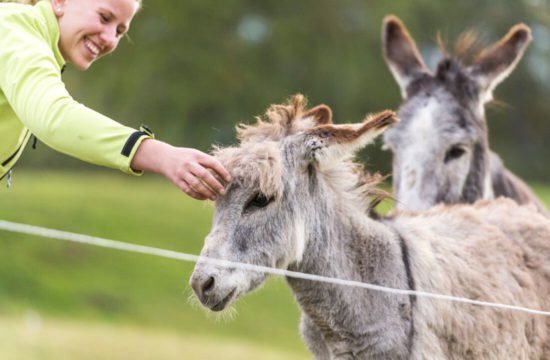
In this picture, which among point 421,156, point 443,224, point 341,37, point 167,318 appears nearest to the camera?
point 443,224

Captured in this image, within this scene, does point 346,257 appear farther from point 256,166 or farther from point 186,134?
point 186,134

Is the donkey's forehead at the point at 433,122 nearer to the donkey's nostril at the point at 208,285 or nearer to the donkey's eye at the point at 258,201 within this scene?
the donkey's eye at the point at 258,201

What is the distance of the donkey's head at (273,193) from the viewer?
15.5 feet

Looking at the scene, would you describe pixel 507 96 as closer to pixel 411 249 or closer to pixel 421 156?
pixel 421 156

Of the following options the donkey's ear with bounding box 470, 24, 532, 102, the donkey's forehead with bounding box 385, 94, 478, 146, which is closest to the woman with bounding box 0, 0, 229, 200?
the donkey's forehead with bounding box 385, 94, 478, 146

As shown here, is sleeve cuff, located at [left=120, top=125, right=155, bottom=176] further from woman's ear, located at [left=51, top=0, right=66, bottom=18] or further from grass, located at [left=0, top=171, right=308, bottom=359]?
grass, located at [left=0, top=171, right=308, bottom=359]

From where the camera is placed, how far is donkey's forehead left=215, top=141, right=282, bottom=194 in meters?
4.80

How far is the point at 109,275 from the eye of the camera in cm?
2073

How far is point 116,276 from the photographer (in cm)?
2075

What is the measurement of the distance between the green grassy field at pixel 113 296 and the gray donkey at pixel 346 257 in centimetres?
840

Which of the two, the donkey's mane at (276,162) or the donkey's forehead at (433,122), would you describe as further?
the donkey's forehead at (433,122)

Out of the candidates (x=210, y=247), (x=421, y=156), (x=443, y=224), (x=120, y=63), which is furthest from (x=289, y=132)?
(x=120, y=63)

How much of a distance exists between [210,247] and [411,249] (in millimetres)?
1175

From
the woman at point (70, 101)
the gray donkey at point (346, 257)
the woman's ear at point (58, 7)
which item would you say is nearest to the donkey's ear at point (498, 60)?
the gray donkey at point (346, 257)
